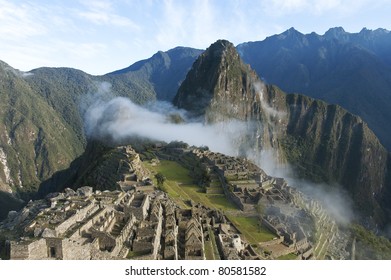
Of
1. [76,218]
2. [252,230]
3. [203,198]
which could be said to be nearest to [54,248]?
[76,218]

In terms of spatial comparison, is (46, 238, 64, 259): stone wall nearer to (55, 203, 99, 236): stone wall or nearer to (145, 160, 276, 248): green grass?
(55, 203, 99, 236): stone wall

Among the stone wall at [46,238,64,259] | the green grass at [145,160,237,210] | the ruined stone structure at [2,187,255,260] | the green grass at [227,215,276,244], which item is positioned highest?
the stone wall at [46,238,64,259]

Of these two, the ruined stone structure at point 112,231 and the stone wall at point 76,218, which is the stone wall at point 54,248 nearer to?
the ruined stone structure at point 112,231

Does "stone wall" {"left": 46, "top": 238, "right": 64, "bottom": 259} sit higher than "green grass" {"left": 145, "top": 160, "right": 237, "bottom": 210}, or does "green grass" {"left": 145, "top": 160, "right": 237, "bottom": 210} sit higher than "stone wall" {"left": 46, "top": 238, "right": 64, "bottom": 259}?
"stone wall" {"left": 46, "top": 238, "right": 64, "bottom": 259}

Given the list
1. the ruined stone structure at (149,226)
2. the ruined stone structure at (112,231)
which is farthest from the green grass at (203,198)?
the ruined stone structure at (112,231)

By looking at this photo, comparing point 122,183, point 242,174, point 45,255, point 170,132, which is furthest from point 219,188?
point 170,132

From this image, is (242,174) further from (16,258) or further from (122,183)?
(16,258)

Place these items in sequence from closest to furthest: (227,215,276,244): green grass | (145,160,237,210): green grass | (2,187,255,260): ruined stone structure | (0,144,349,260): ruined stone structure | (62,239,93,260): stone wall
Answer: (62,239,93,260): stone wall
(2,187,255,260): ruined stone structure
(0,144,349,260): ruined stone structure
(227,215,276,244): green grass
(145,160,237,210): green grass

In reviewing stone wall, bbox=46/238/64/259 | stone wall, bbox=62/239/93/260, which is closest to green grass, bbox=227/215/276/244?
stone wall, bbox=62/239/93/260

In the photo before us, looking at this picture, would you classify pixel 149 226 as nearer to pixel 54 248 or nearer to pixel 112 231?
pixel 112 231
